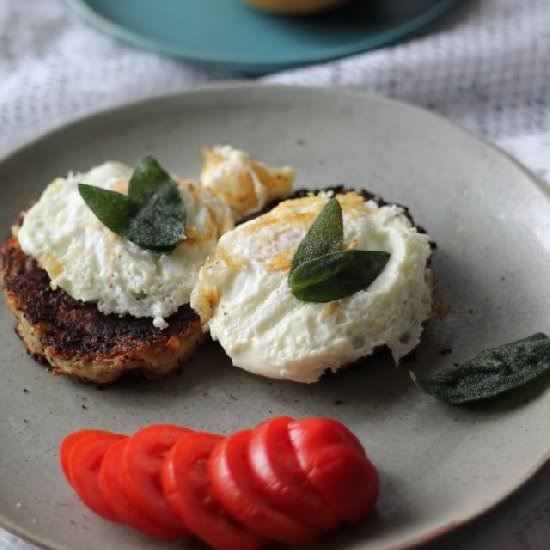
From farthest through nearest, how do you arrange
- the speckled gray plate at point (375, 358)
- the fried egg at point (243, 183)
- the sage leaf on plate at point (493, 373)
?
→ the fried egg at point (243, 183), the sage leaf on plate at point (493, 373), the speckled gray plate at point (375, 358)

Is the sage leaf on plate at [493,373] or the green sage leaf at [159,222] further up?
the green sage leaf at [159,222]

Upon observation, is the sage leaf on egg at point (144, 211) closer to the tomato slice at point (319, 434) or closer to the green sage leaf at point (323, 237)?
the green sage leaf at point (323, 237)

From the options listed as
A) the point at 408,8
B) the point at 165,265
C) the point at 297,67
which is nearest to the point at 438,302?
the point at 165,265

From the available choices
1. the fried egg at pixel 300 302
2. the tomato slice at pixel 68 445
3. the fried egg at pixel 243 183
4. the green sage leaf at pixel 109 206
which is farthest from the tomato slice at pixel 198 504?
the fried egg at pixel 243 183

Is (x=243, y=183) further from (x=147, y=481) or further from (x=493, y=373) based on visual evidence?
(x=147, y=481)

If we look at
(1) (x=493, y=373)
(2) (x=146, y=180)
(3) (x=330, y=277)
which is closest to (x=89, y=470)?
(3) (x=330, y=277)

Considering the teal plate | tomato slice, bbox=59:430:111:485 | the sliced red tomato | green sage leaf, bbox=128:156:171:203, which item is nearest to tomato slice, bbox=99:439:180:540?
tomato slice, bbox=59:430:111:485
